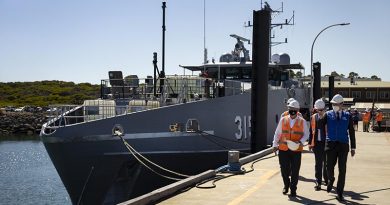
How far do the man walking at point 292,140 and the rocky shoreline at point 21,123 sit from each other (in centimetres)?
5144

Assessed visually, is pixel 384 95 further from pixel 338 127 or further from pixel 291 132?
pixel 291 132

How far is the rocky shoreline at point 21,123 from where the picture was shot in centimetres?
5766

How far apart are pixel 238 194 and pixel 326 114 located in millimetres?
2153

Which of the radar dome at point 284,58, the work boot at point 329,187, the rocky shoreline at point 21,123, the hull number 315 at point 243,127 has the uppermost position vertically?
the radar dome at point 284,58

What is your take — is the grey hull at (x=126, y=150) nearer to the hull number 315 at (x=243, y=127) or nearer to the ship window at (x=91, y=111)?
the hull number 315 at (x=243, y=127)

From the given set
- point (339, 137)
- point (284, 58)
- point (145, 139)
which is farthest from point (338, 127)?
point (284, 58)

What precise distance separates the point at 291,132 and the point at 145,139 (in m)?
5.37

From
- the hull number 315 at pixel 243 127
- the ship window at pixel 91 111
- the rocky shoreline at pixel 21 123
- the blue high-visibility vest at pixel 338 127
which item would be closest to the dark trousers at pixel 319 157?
the blue high-visibility vest at pixel 338 127

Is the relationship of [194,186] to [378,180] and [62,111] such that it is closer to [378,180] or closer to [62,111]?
[378,180]

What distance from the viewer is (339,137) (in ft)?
26.4

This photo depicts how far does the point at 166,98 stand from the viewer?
46.1 ft

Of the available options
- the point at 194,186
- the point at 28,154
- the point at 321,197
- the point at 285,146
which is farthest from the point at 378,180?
the point at 28,154

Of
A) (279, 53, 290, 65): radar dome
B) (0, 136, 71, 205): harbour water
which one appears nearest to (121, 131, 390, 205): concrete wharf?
(0, 136, 71, 205): harbour water

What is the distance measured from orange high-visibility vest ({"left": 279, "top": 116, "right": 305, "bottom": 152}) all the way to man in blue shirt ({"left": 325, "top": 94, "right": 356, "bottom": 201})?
0.48 meters
